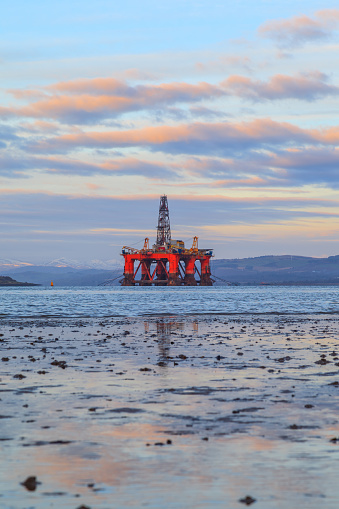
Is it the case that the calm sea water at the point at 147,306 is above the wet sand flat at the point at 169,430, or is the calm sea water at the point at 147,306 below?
below

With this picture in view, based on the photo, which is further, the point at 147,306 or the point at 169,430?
the point at 147,306

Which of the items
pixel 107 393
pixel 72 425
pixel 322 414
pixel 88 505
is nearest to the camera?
pixel 88 505

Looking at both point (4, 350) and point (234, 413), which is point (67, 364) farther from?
point (234, 413)

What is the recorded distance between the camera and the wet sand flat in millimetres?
9555

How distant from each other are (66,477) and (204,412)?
18.7 ft

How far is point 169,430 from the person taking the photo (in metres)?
13.5

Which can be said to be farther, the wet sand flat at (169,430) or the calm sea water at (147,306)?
the calm sea water at (147,306)

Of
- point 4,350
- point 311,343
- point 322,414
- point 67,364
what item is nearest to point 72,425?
point 322,414

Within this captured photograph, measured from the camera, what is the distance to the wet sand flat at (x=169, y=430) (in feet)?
31.3

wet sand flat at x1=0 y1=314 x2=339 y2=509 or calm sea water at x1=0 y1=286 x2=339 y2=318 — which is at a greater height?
wet sand flat at x1=0 y1=314 x2=339 y2=509

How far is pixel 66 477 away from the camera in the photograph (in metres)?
10.3

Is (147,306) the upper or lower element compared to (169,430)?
lower

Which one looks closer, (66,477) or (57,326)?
(66,477)

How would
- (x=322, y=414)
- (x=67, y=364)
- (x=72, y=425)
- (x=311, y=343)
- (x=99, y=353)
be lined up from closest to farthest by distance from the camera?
1. (x=72, y=425)
2. (x=322, y=414)
3. (x=67, y=364)
4. (x=99, y=353)
5. (x=311, y=343)
